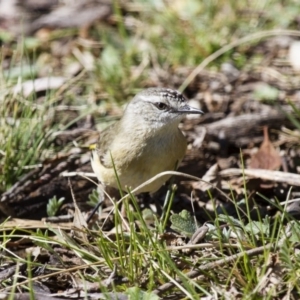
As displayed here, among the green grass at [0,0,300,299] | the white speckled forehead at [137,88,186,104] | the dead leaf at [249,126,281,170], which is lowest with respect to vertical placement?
the dead leaf at [249,126,281,170]

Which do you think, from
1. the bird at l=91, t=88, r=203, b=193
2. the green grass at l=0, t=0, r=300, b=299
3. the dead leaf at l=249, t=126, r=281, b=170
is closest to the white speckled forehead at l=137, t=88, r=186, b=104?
the bird at l=91, t=88, r=203, b=193

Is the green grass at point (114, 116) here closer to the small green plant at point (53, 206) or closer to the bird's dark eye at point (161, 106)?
the small green plant at point (53, 206)

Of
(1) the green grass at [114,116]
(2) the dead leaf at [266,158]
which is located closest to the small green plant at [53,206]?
(1) the green grass at [114,116]

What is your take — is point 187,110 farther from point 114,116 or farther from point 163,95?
point 114,116

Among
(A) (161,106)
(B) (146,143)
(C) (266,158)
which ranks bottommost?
(C) (266,158)

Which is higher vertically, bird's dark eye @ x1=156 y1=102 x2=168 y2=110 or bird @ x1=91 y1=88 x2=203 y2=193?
bird's dark eye @ x1=156 y1=102 x2=168 y2=110

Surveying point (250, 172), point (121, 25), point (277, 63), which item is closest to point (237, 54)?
point (277, 63)

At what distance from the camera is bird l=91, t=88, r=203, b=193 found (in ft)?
18.9

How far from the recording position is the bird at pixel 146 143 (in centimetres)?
575

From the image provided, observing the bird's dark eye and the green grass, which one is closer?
the green grass

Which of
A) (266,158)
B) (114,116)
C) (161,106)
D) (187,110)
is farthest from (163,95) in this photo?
(114,116)

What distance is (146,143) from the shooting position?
5832 mm

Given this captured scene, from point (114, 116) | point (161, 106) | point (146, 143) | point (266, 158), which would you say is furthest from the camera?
point (114, 116)

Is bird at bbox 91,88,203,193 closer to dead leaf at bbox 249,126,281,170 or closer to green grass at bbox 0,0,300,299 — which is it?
green grass at bbox 0,0,300,299
